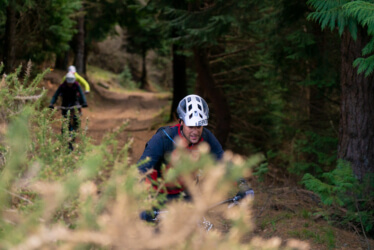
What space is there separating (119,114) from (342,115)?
736 inches

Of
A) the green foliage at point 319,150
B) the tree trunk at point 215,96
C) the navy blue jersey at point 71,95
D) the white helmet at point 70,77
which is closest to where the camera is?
the green foliage at point 319,150

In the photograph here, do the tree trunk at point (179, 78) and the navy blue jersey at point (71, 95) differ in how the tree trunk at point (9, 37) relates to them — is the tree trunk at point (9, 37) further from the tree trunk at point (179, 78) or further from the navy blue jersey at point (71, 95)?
the tree trunk at point (179, 78)

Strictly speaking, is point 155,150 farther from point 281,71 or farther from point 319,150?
point 281,71

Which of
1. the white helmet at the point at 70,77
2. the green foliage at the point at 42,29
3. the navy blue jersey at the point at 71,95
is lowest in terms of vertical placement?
the navy blue jersey at the point at 71,95

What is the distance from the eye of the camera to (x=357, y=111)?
8.20 metres

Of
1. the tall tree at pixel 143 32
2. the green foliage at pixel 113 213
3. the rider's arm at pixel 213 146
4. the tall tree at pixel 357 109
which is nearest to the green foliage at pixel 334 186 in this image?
the tall tree at pixel 357 109

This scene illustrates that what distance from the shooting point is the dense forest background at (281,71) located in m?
7.16

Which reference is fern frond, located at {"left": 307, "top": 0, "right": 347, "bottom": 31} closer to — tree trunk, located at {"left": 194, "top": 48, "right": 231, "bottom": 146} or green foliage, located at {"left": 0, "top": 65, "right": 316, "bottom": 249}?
green foliage, located at {"left": 0, "top": 65, "right": 316, "bottom": 249}

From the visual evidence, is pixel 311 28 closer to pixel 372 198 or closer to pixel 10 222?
pixel 372 198

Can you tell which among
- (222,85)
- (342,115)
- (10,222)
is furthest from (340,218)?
(222,85)

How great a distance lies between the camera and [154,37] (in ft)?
110

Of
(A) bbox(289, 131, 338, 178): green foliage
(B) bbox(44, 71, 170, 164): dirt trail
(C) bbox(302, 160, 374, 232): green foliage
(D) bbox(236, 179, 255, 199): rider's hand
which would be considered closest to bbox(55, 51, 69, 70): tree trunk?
(B) bbox(44, 71, 170, 164): dirt trail

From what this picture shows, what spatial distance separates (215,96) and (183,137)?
1070cm

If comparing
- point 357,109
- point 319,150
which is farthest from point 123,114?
point 357,109
